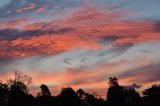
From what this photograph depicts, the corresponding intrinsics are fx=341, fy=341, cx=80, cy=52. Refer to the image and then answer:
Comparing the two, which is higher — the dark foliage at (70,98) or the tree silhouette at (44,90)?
the tree silhouette at (44,90)

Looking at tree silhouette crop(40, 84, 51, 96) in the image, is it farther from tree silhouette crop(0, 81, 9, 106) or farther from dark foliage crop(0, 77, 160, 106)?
tree silhouette crop(0, 81, 9, 106)

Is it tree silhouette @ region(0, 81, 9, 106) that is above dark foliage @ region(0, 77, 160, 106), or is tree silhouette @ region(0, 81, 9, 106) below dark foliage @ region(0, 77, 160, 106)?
above

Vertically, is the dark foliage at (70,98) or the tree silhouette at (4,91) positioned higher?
the tree silhouette at (4,91)

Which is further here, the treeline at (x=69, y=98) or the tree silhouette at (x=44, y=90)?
the tree silhouette at (x=44, y=90)

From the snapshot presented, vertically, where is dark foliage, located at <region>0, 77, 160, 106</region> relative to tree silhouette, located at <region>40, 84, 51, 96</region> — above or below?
below

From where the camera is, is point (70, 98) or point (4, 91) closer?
point (70, 98)

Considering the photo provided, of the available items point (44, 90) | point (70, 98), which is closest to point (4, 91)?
point (44, 90)

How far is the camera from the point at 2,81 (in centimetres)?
14638

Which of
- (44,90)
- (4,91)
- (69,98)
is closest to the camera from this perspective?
(69,98)

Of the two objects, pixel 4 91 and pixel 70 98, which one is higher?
pixel 4 91

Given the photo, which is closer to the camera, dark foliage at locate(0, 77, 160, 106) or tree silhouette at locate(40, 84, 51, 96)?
dark foliage at locate(0, 77, 160, 106)

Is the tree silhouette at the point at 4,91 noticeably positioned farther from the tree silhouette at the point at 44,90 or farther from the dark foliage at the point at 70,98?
the tree silhouette at the point at 44,90

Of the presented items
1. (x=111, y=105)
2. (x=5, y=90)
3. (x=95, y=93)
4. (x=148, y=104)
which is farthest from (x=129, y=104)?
(x=5, y=90)

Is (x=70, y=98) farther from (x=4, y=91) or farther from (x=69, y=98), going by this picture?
(x=4, y=91)
